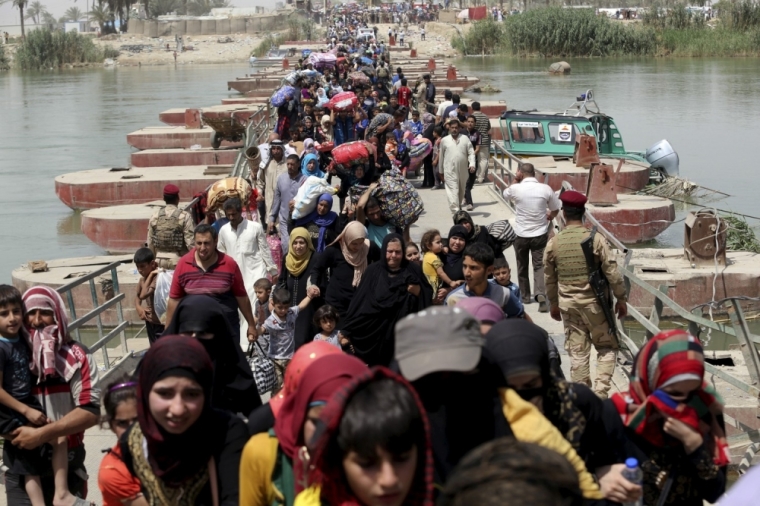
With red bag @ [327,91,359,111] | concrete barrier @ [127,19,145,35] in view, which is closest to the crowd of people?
red bag @ [327,91,359,111]

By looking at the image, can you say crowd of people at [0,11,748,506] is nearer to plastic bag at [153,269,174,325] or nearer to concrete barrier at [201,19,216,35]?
plastic bag at [153,269,174,325]

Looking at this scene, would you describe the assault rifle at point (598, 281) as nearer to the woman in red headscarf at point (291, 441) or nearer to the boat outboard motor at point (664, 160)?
the woman in red headscarf at point (291, 441)

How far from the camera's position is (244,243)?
336 inches

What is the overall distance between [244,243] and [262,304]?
20.1 inches

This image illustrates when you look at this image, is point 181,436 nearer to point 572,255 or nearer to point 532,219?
point 572,255

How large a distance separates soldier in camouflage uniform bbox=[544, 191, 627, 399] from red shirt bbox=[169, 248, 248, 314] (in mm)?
2105

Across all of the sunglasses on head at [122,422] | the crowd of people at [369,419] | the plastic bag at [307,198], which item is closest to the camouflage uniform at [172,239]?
the plastic bag at [307,198]

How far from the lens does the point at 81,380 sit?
15.8 feet

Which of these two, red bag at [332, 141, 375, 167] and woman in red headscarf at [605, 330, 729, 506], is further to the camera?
red bag at [332, 141, 375, 167]

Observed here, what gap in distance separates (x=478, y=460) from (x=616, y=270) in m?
5.02

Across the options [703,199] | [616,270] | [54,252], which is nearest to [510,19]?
[703,199]

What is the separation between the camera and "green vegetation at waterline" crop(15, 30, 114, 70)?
272ft

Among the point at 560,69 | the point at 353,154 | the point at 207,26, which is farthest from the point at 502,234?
the point at 207,26

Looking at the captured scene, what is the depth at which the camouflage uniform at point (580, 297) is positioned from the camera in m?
7.19
